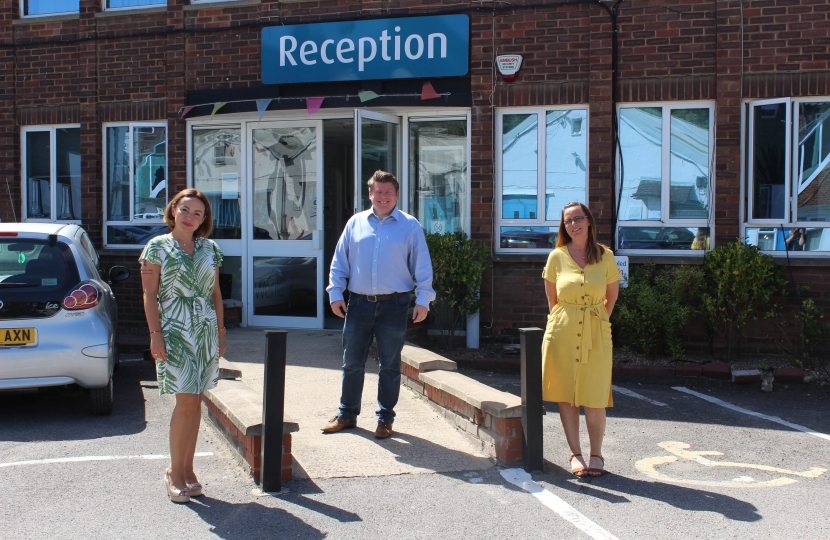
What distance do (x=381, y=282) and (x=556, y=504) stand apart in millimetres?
1782

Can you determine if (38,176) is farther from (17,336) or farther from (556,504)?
(556,504)

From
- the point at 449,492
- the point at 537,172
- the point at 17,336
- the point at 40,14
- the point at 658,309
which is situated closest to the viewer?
the point at 449,492

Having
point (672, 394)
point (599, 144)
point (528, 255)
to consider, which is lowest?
point (672, 394)

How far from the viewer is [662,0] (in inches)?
361

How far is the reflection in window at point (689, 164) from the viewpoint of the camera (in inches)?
364

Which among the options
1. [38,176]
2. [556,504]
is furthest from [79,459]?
[38,176]

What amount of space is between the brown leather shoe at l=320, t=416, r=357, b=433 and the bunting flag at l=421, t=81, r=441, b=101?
16.3ft

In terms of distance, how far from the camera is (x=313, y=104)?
9578 mm

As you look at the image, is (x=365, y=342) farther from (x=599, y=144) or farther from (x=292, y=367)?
(x=599, y=144)

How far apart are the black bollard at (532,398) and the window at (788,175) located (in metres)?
5.14

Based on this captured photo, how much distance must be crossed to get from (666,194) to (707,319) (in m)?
1.52

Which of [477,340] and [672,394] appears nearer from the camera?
[672,394]

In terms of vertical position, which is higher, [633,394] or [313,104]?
Answer: [313,104]

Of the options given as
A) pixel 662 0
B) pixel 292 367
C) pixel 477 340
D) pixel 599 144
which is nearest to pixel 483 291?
pixel 477 340
